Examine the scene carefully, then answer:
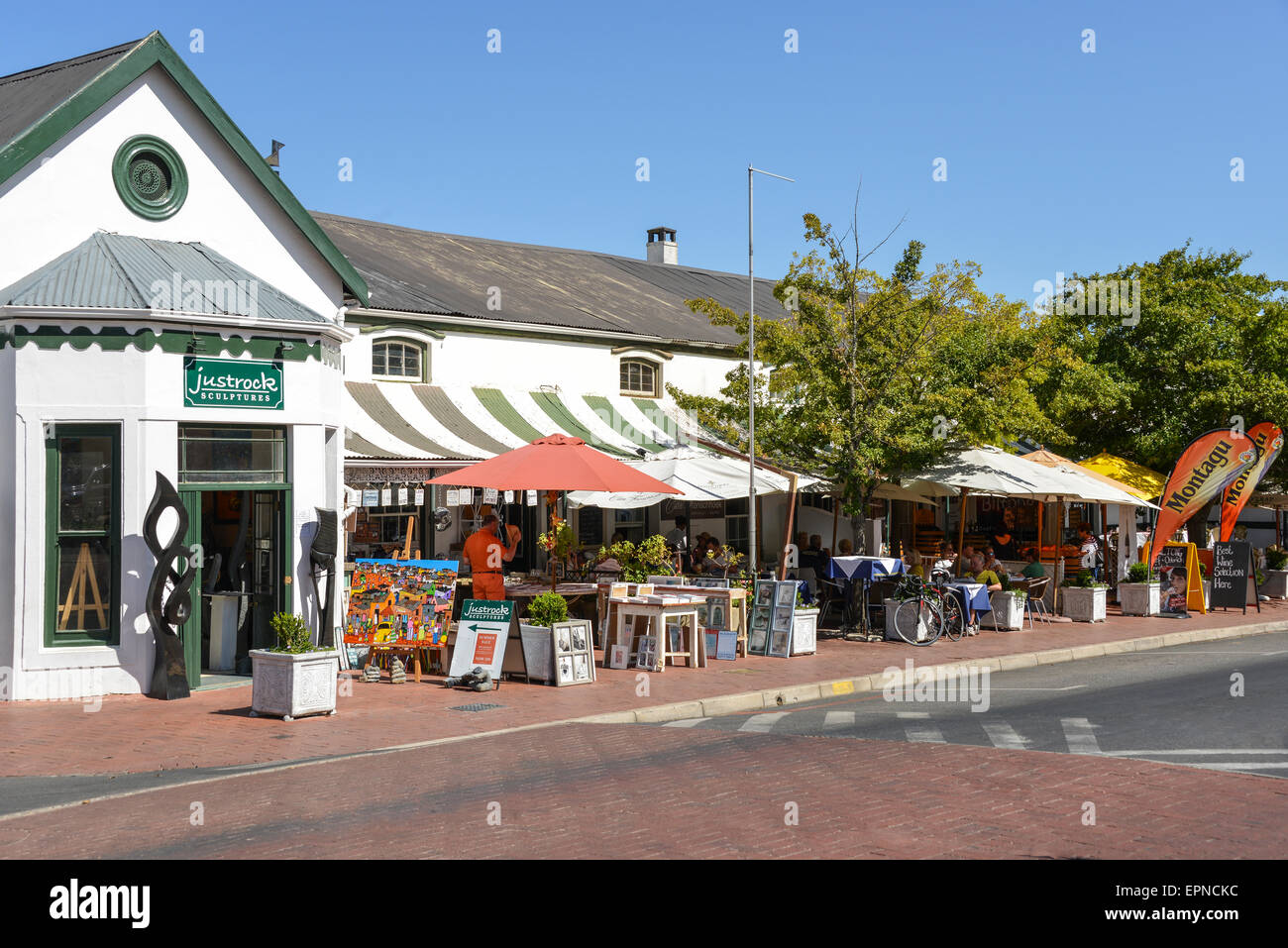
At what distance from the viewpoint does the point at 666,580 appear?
52.7 ft

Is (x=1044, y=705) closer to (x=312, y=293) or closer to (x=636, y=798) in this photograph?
(x=636, y=798)

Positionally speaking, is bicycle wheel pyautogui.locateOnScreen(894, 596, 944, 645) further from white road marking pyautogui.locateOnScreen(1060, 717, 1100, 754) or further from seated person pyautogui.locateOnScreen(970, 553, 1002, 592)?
white road marking pyautogui.locateOnScreen(1060, 717, 1100, 754)

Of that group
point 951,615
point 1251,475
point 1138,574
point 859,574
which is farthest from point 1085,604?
point 859,574

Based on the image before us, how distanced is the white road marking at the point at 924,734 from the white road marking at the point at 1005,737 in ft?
1.42

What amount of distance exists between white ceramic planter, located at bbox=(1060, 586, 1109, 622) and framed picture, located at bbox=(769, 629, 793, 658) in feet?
24.9

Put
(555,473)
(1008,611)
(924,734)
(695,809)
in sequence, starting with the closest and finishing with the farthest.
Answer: (695,809) < (924,734) < (555,473) < (1008,611)

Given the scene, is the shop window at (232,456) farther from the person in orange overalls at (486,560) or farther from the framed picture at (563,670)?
the framed picture at (563,670)

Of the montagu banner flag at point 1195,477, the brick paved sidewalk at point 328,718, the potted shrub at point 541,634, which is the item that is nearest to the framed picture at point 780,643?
the brick paved sidewalk at point 328,718

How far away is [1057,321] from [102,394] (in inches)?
790

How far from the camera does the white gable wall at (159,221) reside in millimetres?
12617

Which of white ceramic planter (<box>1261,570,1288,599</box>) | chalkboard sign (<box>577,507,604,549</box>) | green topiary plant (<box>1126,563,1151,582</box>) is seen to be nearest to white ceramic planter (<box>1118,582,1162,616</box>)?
green topiary plant (<box>1126,563,1151,582</box>)

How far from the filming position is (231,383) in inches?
504

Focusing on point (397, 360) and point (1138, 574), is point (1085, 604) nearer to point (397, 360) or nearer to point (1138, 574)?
point (1138, 574)

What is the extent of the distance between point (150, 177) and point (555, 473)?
5.73 m
